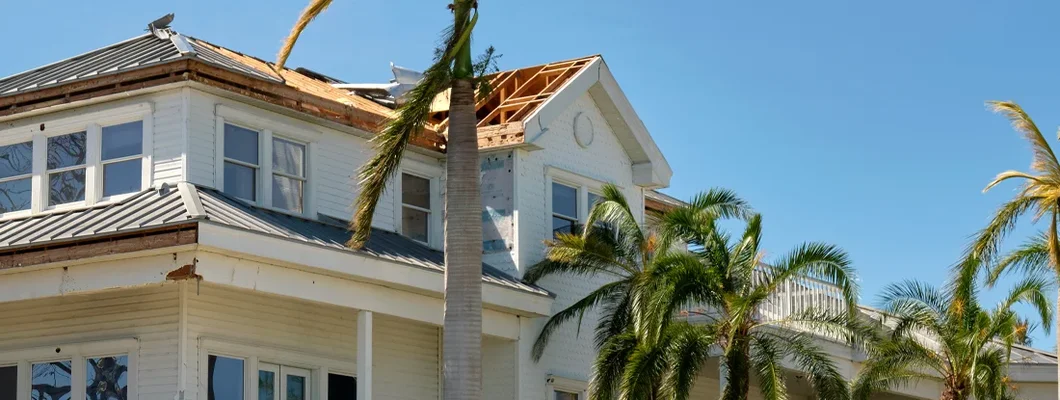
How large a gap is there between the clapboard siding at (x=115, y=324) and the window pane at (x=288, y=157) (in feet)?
12.2

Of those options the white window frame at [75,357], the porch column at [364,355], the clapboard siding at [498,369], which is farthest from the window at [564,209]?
the white window frame at [75,357]

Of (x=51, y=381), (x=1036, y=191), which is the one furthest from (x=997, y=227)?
(x=51, y=381)

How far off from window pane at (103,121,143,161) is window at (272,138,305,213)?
2264mm

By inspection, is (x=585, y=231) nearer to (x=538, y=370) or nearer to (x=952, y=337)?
(x=538, y=370)

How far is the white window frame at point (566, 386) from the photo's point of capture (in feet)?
95.7

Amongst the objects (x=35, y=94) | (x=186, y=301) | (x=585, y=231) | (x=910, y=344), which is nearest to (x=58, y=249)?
(x=186, y=301)

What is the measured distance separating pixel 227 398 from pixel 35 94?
623 cm

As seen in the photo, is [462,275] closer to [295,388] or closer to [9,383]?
[295,388]

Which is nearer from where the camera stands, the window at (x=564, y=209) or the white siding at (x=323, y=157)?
the white siding at (x=323, y=157)

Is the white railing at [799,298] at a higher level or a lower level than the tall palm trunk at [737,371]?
higher

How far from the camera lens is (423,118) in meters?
22.3

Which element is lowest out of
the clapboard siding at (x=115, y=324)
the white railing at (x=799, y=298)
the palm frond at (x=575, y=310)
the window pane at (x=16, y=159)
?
the clapboard siding at (x=115, y=324)

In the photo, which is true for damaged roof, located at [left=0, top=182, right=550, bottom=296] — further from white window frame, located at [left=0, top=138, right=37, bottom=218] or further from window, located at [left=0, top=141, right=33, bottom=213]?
window, located at [left=0, top=141, right=33, bottom=213]

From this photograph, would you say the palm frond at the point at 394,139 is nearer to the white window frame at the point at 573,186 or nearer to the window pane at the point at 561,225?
the white window frame at the point at 573,186
